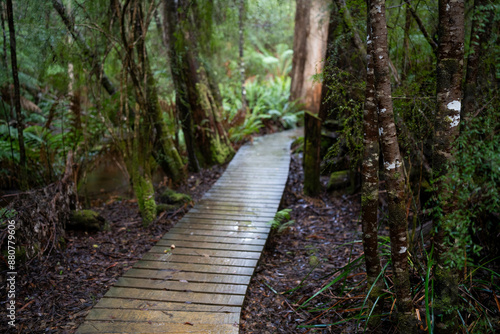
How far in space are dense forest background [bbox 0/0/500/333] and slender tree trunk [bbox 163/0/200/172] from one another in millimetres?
31

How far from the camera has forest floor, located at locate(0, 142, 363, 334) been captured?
335cm

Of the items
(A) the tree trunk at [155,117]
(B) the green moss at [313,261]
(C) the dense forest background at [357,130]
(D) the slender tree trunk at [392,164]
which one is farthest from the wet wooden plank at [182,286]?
(A) the tree trunk at [155,117]

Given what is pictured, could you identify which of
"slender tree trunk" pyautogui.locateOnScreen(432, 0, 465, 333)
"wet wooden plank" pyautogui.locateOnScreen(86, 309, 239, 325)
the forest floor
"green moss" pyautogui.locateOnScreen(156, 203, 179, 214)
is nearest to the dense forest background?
"slender tree trunk" pyautogui.locateOnScreen(432, 0, 465, 333)

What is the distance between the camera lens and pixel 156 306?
→ 3371 mm

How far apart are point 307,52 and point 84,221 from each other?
10100 mm

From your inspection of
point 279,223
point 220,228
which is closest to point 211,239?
point 220,228

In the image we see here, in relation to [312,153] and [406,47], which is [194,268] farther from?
[312,153]

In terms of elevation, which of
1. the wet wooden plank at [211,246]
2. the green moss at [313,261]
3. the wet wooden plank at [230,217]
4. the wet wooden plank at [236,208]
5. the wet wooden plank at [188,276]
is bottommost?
the green moss at [313,261]

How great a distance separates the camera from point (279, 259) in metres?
4.86

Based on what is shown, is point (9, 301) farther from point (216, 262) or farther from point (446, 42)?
point (446, 42)

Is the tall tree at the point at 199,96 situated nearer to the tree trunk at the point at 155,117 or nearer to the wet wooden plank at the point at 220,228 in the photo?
the tree trunk at the point at 155,117

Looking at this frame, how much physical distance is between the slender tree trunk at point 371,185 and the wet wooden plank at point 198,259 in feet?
5.02

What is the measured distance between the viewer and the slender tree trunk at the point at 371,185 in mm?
2857

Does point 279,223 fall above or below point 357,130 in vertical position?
below
